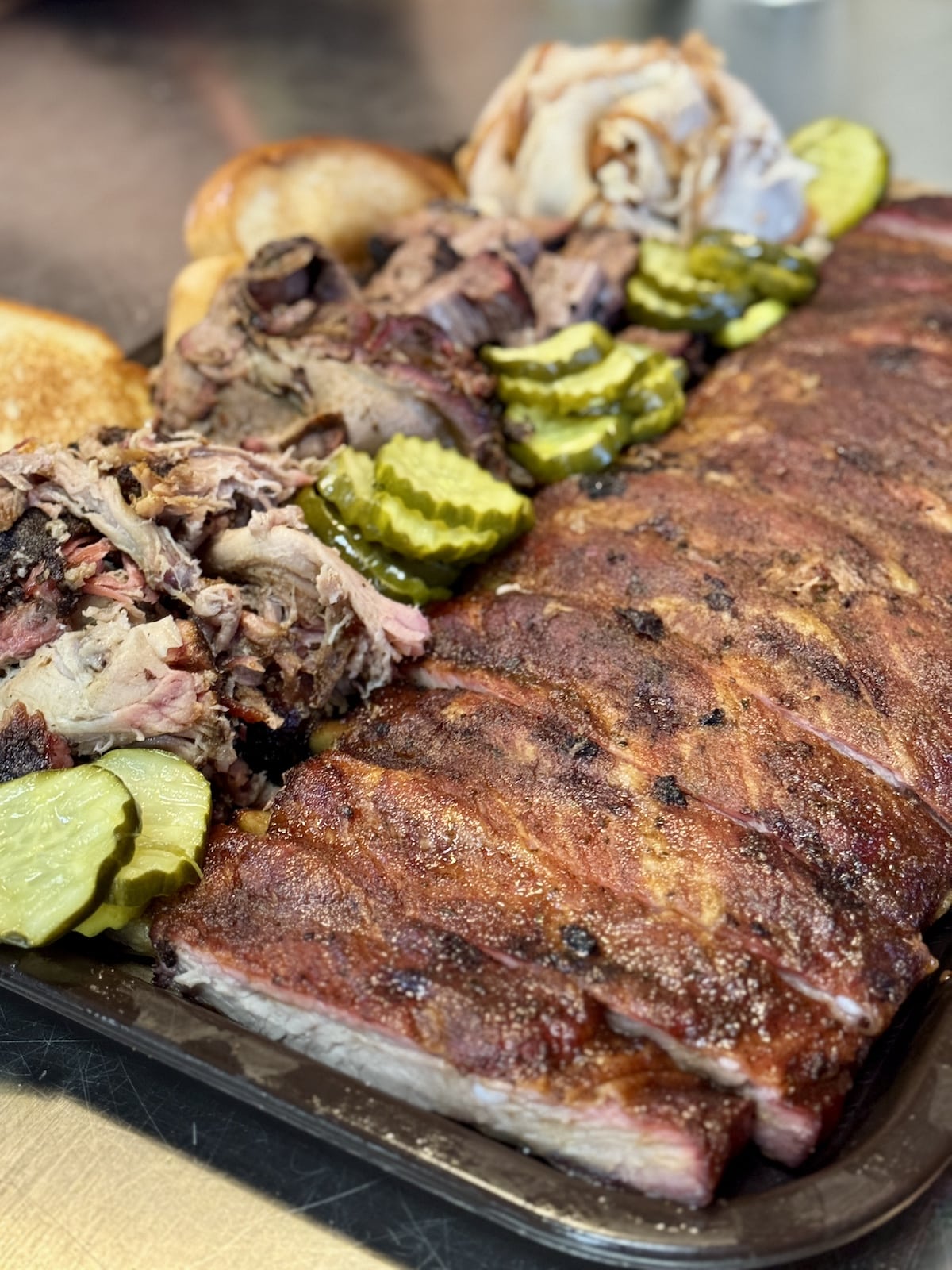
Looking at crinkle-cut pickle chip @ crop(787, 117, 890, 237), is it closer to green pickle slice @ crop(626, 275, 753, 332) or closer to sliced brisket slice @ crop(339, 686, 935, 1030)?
green pickle slice @ crop(626, 275, 753, 332)

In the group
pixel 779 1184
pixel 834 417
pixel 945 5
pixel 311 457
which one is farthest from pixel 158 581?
pixel 945 5

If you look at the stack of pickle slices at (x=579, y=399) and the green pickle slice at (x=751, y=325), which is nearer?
the stack of pickle slices at (x=579, y=399)

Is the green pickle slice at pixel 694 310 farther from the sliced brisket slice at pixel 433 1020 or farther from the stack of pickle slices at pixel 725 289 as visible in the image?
the sliced brisket slice at pixel 433 1020

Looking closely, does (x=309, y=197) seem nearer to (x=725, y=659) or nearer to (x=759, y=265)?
(x=759, y=265)

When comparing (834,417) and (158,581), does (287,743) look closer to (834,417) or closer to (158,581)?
(158,581)

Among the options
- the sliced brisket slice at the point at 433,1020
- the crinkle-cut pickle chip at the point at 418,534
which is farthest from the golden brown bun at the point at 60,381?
the sliced brisket slice at the point at 433,1020

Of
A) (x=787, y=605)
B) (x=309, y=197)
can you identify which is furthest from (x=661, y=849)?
(x=309, y=197)

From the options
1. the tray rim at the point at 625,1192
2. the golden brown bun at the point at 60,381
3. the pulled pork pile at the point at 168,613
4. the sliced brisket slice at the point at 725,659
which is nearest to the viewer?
the tray rim at the point at 625,1192
